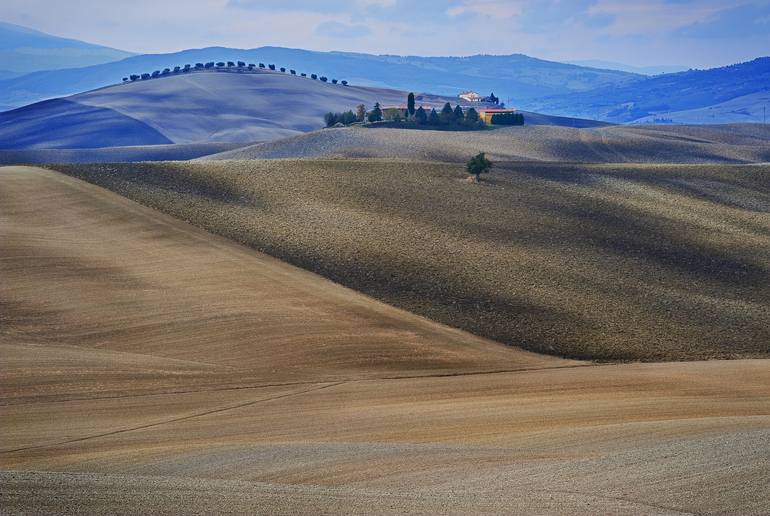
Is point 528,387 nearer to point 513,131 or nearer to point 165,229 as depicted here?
point 165,229

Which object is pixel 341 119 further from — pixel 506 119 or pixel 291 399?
pixel 291 399

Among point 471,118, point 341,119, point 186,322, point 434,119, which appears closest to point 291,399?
point 186,322

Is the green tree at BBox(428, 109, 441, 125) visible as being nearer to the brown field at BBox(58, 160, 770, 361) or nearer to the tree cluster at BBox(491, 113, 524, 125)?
the tree cluster at BBox(491, 113, 524, 125)

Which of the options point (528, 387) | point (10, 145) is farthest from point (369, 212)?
point (10, 145)

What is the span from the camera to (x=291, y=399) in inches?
1021

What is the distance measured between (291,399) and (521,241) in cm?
2462

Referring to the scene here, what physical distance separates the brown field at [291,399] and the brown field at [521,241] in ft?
3.31

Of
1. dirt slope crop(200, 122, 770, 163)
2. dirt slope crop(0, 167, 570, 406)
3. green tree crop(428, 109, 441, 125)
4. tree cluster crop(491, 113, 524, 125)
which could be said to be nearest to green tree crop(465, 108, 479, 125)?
dirt slope crop(200, 122, 770, 163)

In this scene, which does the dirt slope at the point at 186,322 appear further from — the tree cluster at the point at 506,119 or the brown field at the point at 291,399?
the tree cluster at the point at 506,119

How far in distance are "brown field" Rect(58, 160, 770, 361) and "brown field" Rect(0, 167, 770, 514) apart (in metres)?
1.01

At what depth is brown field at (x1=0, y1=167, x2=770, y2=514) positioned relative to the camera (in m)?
15.6

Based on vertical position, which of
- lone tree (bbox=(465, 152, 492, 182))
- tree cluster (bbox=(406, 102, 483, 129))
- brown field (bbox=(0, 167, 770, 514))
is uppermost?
tree cluster (bbox=(406, 102, 483, 129))

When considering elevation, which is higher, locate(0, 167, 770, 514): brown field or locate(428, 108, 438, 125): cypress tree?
locate(428, 108, 438, 125): cypress tree

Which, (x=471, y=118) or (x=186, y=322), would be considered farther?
(x=471, y=118)
